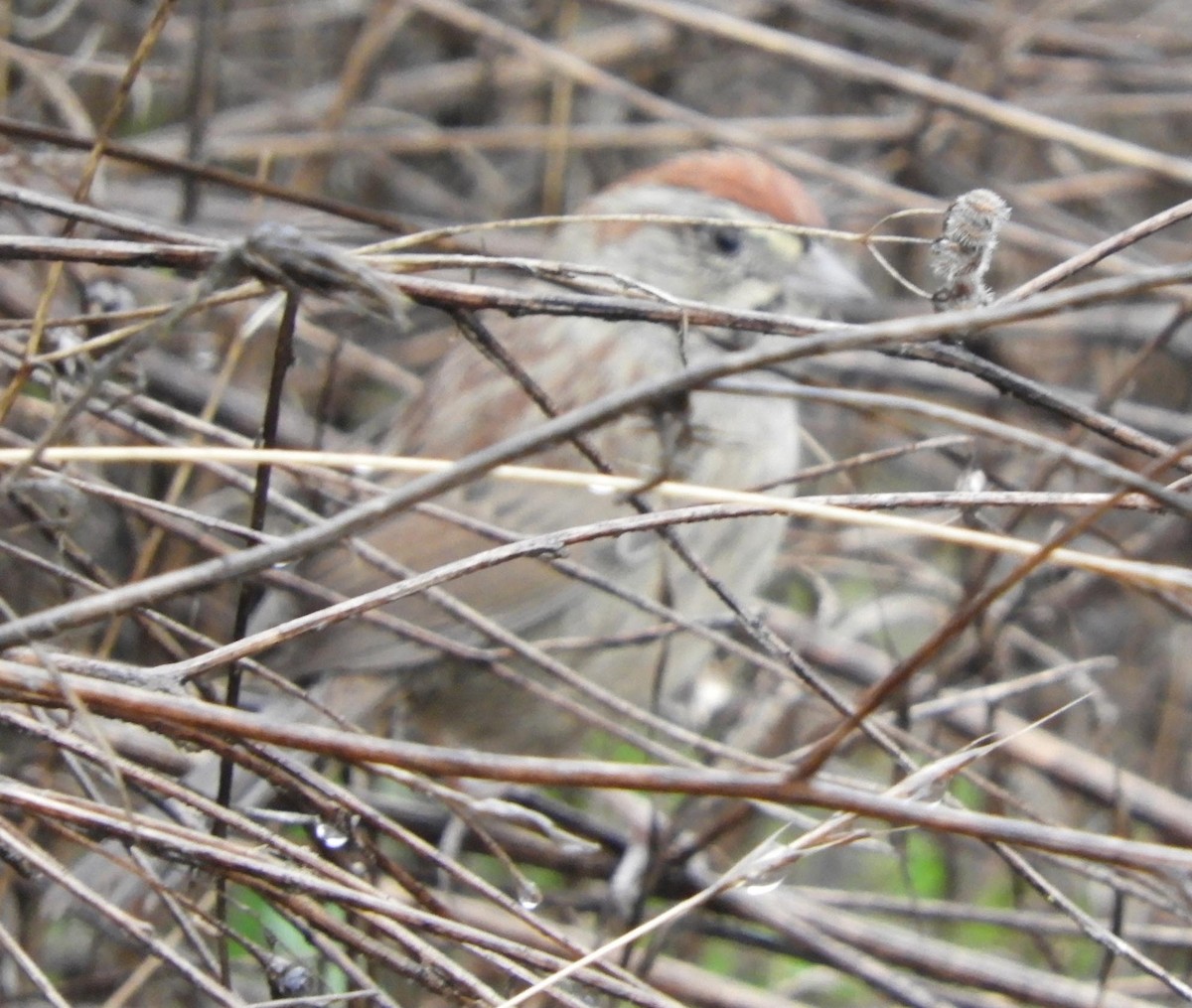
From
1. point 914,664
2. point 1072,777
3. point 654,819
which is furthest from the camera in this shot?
Answer: point 1072,777

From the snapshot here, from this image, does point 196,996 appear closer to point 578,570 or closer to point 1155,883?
point 578,570

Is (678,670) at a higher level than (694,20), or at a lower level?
lower

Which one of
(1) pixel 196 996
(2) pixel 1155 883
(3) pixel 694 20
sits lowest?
(1) pixel 196 996

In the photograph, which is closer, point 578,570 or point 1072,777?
point 578,570

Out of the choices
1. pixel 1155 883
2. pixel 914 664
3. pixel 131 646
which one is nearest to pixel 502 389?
pixel 131 646

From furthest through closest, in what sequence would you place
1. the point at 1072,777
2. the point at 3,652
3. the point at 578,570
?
1. the point at 1072,777
2. the point at 578,570
3. the point at 3,652

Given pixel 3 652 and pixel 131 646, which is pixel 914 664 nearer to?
pixel 3 652

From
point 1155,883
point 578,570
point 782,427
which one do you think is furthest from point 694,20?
point 1155,883
